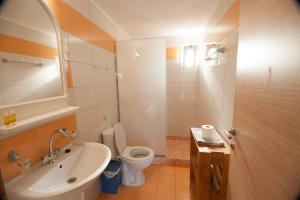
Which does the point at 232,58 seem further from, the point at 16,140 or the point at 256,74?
the point at 16,140

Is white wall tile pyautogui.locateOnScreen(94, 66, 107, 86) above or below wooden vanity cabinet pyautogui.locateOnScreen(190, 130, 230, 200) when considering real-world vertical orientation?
above

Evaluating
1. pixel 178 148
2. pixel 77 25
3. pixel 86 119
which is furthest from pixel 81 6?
pixel 178 148

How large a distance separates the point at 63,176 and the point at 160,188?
1.25 m

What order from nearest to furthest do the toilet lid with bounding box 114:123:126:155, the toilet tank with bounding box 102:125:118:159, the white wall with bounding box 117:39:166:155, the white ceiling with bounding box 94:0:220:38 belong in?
the white ceiling with bounding box 94:0:220:38
the toilet tank with bounding box 102:125:118:159
the toilet lid with bounding box 114:123:126:155
the white wall with bounding box 117:39:166:155

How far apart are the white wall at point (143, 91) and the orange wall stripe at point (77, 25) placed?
1.47ft

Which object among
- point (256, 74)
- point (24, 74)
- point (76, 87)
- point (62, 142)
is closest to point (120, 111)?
point (76, 87)

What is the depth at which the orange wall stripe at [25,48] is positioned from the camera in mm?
758

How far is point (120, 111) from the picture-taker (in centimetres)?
234

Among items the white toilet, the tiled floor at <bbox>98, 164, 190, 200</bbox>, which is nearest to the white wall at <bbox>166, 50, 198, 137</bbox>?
the tiled floor at <bbox>98, 164, 190, 200</bbox>

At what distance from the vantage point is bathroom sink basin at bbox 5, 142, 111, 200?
0.68 m

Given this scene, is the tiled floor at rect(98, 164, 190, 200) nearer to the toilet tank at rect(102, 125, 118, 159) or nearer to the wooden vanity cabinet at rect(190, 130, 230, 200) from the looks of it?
the toilet tank at rect(102, 125, 118, 159)

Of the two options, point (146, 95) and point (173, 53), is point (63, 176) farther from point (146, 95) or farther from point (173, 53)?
point (173, 53)

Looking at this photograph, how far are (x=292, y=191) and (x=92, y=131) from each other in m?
1.57

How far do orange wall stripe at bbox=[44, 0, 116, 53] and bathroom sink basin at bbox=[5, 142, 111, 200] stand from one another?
102cm
